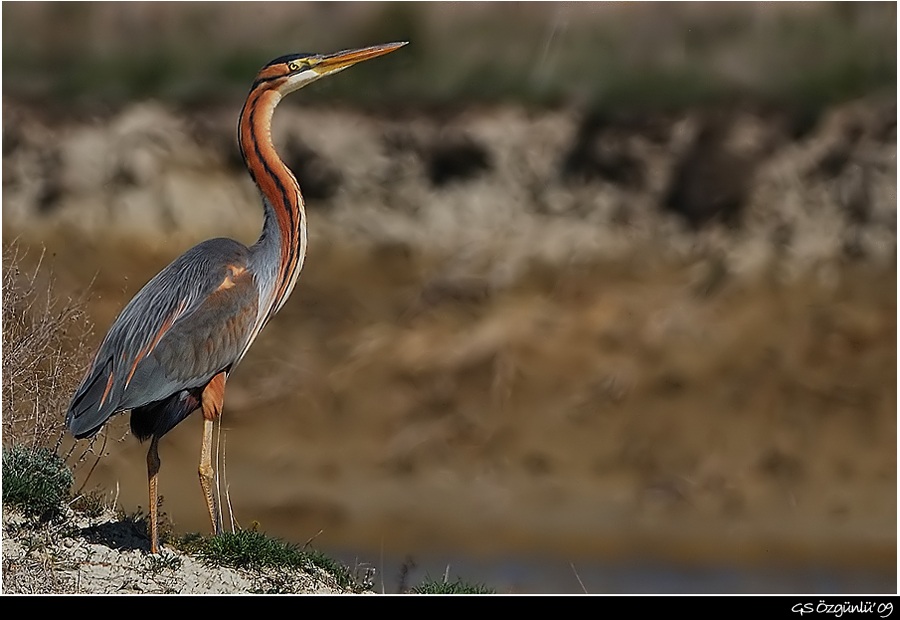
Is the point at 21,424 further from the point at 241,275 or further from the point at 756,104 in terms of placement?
the point at 756,104

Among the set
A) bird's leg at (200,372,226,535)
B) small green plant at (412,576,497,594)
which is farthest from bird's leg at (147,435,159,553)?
small green plant at (412,576,497,594)

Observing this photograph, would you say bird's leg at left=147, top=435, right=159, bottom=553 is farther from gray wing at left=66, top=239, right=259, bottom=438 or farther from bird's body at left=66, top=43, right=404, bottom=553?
gray wing at left=66, top=239, right=259, bottom=438

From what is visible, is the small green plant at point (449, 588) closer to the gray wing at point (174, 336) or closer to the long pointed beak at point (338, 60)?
the gray wing at point (174, 336)

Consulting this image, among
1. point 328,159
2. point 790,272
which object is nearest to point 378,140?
point 328,159

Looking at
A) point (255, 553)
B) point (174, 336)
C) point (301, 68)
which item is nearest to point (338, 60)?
point (301, 68)

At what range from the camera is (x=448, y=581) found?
763cm

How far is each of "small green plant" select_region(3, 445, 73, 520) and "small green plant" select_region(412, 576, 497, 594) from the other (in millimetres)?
2168

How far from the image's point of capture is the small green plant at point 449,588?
7.34 m

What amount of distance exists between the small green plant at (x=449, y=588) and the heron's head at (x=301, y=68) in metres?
2.93

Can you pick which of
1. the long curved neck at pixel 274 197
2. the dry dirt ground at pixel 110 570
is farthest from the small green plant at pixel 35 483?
the long curved neck at pixel 274 197

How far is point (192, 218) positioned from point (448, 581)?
548 cm

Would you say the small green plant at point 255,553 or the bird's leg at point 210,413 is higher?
the bird's leg at point 210,413

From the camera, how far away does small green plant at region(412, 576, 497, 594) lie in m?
7.34

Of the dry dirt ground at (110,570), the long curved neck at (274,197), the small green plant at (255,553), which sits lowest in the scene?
the dry dirt ground at (110,570)
